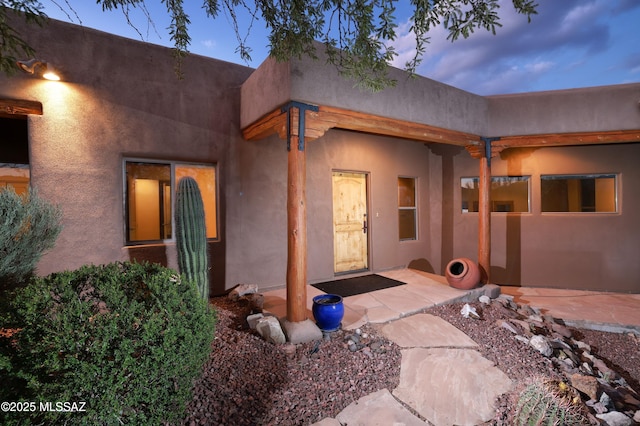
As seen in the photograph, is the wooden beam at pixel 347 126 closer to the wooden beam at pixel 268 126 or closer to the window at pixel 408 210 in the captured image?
the wooden beam at pixel 268 126

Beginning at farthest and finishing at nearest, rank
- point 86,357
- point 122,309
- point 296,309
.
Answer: point 296,309
point 122,309
point 86,357

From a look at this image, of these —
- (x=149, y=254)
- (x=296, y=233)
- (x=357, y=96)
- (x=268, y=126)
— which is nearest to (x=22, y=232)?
(x=149, y=254)

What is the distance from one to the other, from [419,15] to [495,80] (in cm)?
13000

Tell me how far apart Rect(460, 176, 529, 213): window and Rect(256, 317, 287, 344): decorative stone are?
6126 mm

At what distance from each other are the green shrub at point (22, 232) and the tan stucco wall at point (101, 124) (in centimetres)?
76

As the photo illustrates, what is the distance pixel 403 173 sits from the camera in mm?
7238

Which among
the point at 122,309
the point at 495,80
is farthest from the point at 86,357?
the point at 495,80

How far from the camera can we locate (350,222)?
6531mm

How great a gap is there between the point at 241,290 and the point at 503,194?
6757mm

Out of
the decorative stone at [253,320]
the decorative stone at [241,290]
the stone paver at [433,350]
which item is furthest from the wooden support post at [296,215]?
the decorative stone at [241,290]

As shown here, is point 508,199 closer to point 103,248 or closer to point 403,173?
point 403,173

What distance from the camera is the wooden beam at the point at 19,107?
3.61 metres

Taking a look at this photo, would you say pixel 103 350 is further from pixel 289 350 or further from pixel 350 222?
pixel 350 222

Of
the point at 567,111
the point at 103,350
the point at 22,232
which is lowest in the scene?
the point at 103,350
